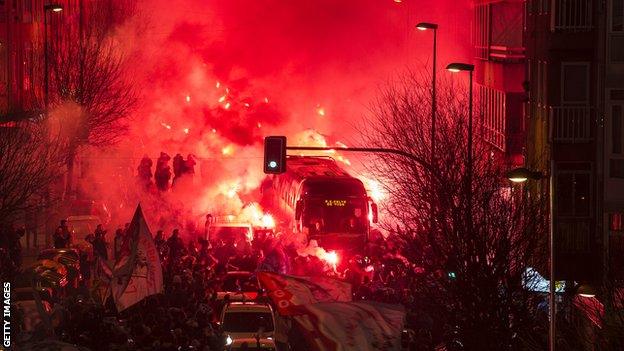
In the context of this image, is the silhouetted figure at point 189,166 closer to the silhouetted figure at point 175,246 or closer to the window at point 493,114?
the window at point 493,114

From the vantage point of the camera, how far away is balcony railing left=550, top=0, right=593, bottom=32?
1282 inches

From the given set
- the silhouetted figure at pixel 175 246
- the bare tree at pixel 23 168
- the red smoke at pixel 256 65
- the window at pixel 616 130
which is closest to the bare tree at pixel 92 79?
the red smoke at pixel 256 65

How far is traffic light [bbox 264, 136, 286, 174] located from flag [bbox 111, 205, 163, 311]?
4.09 metres

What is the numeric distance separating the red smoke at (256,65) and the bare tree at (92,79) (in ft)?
5.35

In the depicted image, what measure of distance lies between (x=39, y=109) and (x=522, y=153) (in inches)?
593

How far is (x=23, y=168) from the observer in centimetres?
3041

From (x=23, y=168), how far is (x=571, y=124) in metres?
12.9

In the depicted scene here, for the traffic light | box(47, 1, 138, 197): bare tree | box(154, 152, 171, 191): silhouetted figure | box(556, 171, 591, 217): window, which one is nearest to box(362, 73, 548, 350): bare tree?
box(556, 171, 591, 217): window

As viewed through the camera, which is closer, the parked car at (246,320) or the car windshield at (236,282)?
the parked car at (246,320)

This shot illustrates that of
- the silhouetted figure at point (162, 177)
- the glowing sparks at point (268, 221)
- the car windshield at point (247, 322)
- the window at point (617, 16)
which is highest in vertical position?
the window at point (617, 16)

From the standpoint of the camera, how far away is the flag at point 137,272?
85.8 ft

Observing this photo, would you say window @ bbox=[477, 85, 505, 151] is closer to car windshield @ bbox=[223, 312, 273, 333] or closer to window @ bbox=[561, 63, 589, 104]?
window @ bbox=[561, 63, 589, 104]

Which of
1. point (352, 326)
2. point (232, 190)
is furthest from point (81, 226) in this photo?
point (352, 326)

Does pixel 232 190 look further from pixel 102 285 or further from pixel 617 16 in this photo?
pixel 102 285
